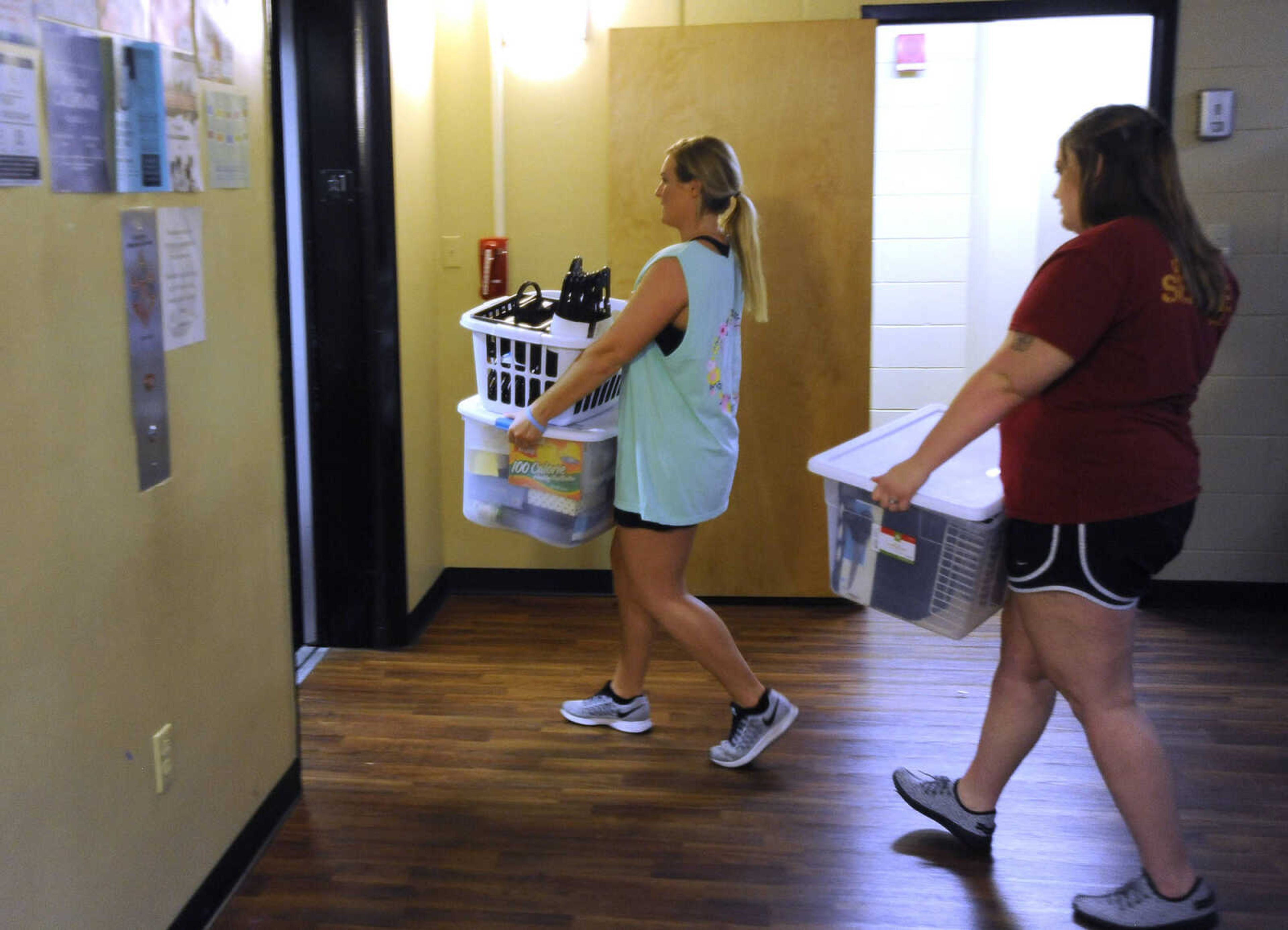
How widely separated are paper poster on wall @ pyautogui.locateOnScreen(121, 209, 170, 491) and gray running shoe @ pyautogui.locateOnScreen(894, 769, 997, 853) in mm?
1690

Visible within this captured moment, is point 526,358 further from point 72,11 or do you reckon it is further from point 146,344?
point 72,11

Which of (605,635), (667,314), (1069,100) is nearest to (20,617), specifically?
(667,314)

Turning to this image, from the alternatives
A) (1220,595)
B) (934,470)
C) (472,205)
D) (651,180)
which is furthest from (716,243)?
(1220,595)

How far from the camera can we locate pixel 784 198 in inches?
157

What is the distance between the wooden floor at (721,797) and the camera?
2402 millimetres

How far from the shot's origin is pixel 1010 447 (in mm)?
2275

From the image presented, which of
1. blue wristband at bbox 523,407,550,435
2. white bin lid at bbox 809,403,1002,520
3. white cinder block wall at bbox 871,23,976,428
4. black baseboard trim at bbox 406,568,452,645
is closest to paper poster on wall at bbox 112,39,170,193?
blue wristband at bbox 523,407,550,435

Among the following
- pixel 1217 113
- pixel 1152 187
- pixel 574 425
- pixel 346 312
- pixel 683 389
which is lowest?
pixel 574 425

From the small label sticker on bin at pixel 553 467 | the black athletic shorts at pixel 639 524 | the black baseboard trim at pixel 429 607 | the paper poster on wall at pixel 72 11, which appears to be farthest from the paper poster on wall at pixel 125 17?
the black baseboard trim at pixel 429 607

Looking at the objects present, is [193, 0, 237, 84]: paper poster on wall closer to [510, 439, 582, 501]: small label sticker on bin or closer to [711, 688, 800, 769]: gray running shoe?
[510, 439, 582, 501]: small label sticker on bin

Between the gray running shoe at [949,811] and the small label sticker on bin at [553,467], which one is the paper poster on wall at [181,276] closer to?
the small label sticker on bin at [553,467]

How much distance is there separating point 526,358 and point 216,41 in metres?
0.98

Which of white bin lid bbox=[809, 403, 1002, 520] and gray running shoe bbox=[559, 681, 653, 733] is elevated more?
white bin lid bbox=[809, 403, 1002, 520]

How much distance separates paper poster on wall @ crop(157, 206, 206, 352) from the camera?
6.86 ft
